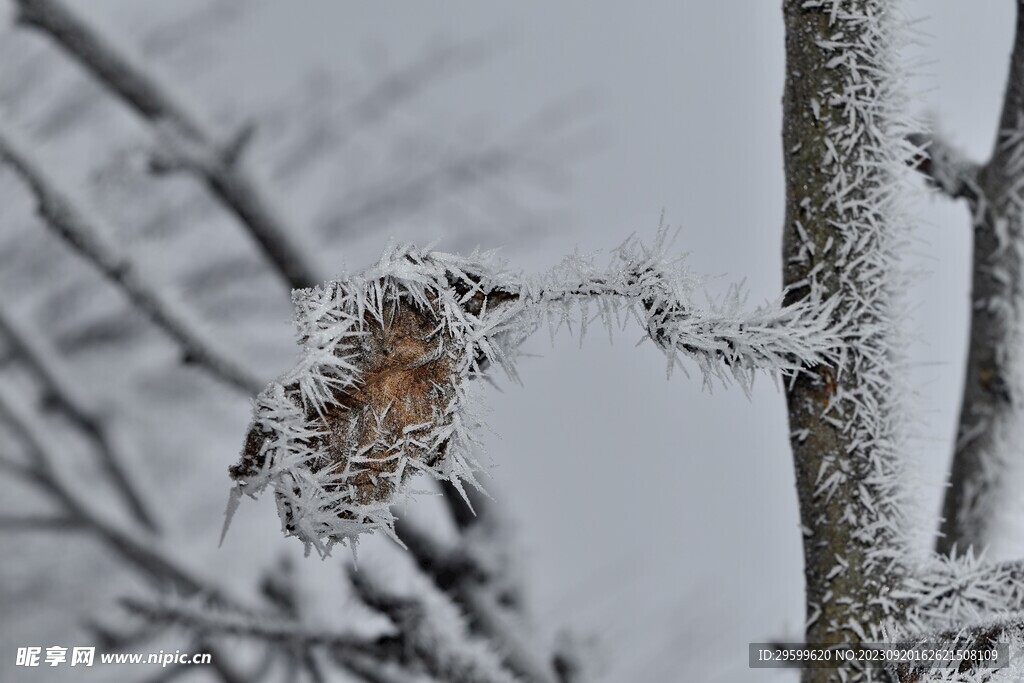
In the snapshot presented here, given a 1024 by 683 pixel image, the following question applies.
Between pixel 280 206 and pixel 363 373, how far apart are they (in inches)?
15.3

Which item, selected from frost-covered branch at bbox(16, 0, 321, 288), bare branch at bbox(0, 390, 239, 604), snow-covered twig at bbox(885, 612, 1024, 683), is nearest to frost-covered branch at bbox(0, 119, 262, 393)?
frost-covered branch at bbox(16, 0, 321, 288)

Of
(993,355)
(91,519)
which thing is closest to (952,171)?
(993,355)

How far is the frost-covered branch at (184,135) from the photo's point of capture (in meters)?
0.48

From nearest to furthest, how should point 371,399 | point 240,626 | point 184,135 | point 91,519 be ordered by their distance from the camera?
point 371,399 < point 240,626 < point 184,135 < point 91,519

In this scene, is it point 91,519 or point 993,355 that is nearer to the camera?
point 993,355

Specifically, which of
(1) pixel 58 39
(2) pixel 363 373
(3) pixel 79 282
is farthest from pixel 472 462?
(3) pixel 79 282

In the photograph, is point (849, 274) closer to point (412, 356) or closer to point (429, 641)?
point (412, 356)

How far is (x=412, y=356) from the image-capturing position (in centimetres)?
14

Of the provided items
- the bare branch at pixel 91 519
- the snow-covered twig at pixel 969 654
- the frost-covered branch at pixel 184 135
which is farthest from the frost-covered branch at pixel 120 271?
the snow-covered twig at pixel 969 654

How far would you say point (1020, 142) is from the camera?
23 cm

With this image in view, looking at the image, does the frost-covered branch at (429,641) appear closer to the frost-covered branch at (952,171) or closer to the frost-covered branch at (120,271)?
the frost-covered branch at (120,271)

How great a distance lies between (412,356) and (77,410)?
2.38ft

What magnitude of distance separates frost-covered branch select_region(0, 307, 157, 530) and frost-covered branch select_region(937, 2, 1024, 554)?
682 mm

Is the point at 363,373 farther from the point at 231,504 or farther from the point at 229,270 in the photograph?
the point at 229,270
